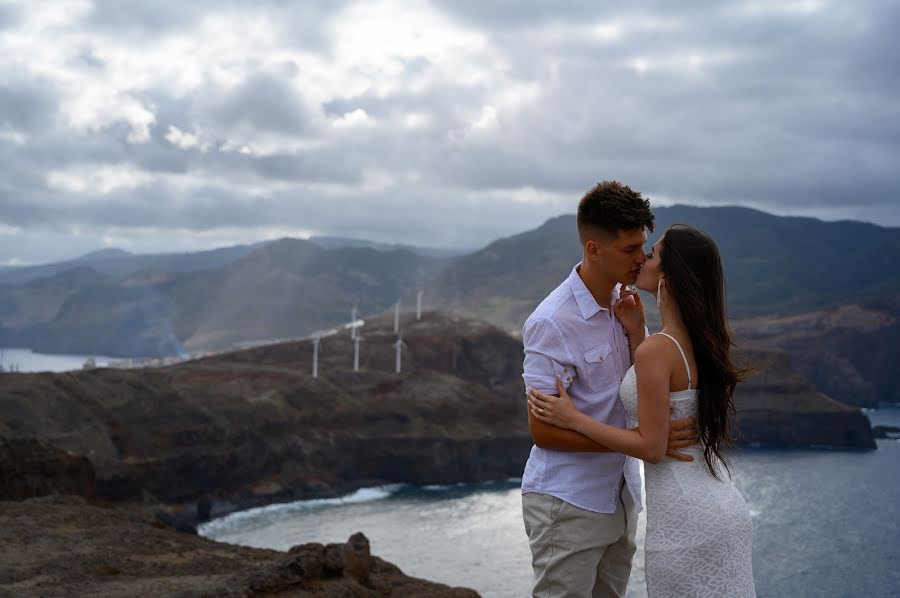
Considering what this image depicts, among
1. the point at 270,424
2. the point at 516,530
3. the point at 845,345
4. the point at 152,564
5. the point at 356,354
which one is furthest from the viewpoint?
the point at 845,345

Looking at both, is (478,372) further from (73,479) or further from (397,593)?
(397,593)

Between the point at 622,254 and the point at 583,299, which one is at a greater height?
the point at 622,254

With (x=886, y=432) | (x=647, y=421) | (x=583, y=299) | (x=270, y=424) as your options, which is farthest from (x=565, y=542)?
(x=886, y=432)

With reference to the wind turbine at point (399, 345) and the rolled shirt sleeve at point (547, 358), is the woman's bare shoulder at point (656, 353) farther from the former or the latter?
the wind turbine at point (399, 345)

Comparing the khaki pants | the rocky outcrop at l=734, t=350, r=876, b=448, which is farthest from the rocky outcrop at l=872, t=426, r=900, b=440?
the khaki pants

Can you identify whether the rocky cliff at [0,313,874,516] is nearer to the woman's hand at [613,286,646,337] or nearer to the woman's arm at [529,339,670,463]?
the woman's hand at [613,286,646,337]

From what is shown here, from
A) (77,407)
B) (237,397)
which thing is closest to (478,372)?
(237,397)

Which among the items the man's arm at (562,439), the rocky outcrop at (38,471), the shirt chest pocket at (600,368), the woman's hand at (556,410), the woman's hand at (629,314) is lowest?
the rocky outcrop at (38,471)

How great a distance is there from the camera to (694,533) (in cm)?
509

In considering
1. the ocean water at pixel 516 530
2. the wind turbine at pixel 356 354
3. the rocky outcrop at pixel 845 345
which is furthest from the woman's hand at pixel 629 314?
the rocky outcrop at pixel 845 345

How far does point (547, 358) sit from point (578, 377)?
23 centimetres

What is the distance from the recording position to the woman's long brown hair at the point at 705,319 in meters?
5.20

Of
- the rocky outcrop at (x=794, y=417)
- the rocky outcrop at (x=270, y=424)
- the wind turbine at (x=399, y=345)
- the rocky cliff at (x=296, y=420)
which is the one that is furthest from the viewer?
the rocky outcrop at (x=794, y=417)

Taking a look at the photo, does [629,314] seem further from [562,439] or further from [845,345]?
[845,345]
